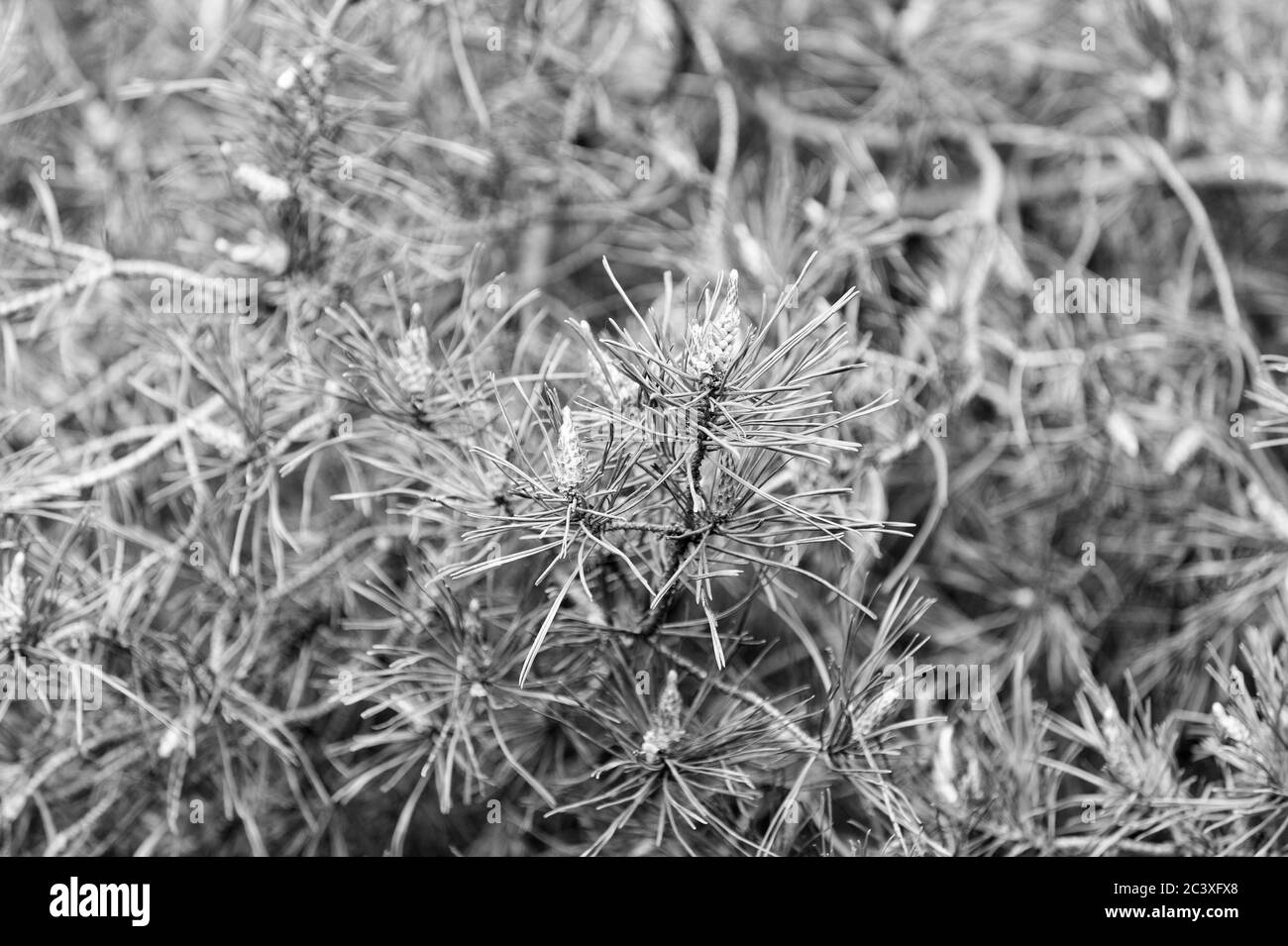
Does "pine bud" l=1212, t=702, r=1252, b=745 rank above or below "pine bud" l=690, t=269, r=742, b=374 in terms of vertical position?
below

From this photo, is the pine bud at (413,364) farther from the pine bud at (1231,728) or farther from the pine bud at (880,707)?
the pine bud at (1231,728)

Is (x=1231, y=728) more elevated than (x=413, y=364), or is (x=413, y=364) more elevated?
(x=413, y=364)

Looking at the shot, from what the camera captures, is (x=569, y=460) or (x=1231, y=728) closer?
(x=569, y=460)

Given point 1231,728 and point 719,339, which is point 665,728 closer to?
point 719,339

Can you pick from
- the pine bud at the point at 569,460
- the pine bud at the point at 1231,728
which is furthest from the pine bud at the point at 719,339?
the pine bud at the point at 1231,728

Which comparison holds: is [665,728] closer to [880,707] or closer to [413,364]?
[880,707]

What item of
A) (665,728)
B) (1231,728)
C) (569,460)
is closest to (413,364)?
(569,460)

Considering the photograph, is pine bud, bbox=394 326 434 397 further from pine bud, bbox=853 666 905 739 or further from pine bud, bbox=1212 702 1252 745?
pine bud, bbox=1212 702 1252 745

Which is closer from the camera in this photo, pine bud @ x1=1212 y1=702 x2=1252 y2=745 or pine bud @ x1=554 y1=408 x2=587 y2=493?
pine bud @ x1=554 y1=408 x2=587 y2=493

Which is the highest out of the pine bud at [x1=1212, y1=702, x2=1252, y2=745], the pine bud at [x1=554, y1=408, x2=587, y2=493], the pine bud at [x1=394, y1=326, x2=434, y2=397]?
the pine bud at [x1=394, y1=326, x2=434, y2=397]

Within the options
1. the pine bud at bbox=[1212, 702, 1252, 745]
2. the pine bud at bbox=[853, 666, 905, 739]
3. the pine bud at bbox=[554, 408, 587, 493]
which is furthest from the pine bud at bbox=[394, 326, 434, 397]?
the pine bud at bbox=[1212, 702, 1252, 745]
